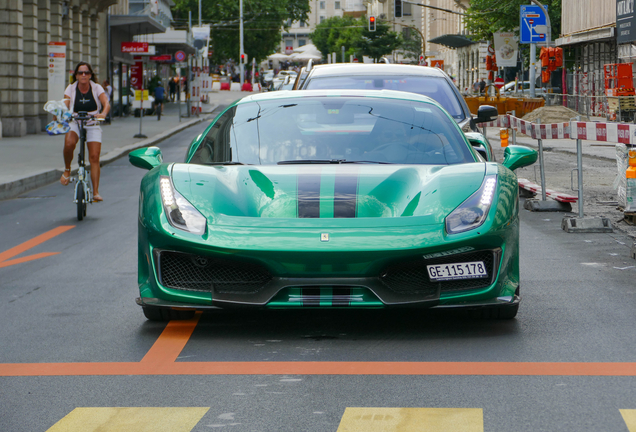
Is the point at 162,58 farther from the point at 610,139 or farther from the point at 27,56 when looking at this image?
the point at 610,139

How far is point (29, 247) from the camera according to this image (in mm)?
8562

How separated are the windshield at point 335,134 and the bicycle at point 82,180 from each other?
4.52m

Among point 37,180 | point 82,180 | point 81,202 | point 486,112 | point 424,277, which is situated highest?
point 486,112

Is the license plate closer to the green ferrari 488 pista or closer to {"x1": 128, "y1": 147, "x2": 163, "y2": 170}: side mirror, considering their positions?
the green ferrari 488 pista

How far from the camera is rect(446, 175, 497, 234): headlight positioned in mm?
4824

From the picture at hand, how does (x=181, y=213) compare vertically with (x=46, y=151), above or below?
below

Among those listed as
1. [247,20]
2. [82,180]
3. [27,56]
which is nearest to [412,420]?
[82,180]

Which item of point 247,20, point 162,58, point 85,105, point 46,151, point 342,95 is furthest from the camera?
point 247,20

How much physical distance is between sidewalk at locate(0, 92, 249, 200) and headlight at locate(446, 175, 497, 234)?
31.4 feet

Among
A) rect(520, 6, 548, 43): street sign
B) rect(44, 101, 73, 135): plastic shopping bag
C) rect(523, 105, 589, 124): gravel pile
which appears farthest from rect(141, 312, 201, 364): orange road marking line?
rect(520, 6, 548, 43): street sign

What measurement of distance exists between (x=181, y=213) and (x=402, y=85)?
5.42 m

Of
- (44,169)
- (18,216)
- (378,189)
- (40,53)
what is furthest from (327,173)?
(40,53)

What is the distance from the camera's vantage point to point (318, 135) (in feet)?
19.4

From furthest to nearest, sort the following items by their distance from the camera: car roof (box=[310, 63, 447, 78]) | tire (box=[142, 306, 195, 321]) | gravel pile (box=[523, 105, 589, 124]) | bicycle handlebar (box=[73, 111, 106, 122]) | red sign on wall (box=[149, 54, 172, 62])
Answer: red sign on wall (box=[149, 54, 172, 62]) → gravel pile (box=[523, 105, 589, 124]) → bicycle handlebar (box=[73, 111, 106, 122]) → car roof (box=[310, 63, 447, 78]) → tire (box=[142, 306, 195, 321])
